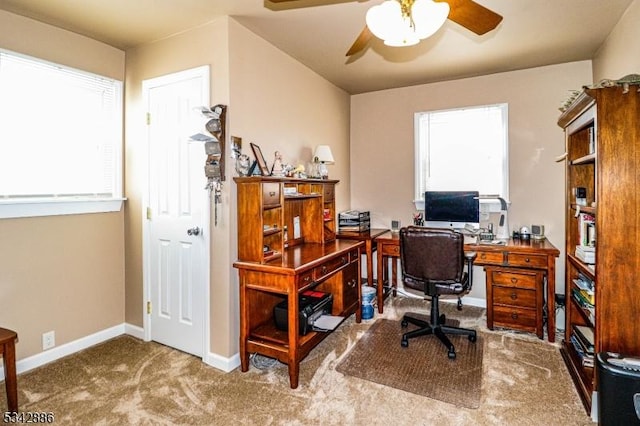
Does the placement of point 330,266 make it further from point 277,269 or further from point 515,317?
point 515,317

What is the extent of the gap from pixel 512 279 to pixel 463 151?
1.53 meters

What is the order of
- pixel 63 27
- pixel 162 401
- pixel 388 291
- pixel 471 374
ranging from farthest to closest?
pixel 388 291 → pixel 63 27 → pixel 471 374 → pixel 162 401

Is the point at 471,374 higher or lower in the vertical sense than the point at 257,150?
lower

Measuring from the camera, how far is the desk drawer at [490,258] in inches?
125

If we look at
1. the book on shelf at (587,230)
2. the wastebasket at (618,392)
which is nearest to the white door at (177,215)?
the wastebasket at (618,392)

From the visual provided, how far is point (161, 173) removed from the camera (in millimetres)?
2943

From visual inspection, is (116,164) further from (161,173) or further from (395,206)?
(395,206)

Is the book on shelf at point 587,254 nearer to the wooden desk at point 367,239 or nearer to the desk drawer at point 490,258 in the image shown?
the desk drawer at point 490,258

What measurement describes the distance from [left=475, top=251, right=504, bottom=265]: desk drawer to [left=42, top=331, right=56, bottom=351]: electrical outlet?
11.6ft

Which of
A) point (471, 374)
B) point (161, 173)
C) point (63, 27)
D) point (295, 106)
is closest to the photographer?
point (471, 374)

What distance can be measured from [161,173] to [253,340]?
155 centimetres

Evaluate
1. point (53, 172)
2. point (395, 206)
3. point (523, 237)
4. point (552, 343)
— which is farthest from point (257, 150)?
point (552, 343)

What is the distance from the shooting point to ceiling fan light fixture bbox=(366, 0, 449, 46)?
57.9 inches

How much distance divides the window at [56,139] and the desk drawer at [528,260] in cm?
352
